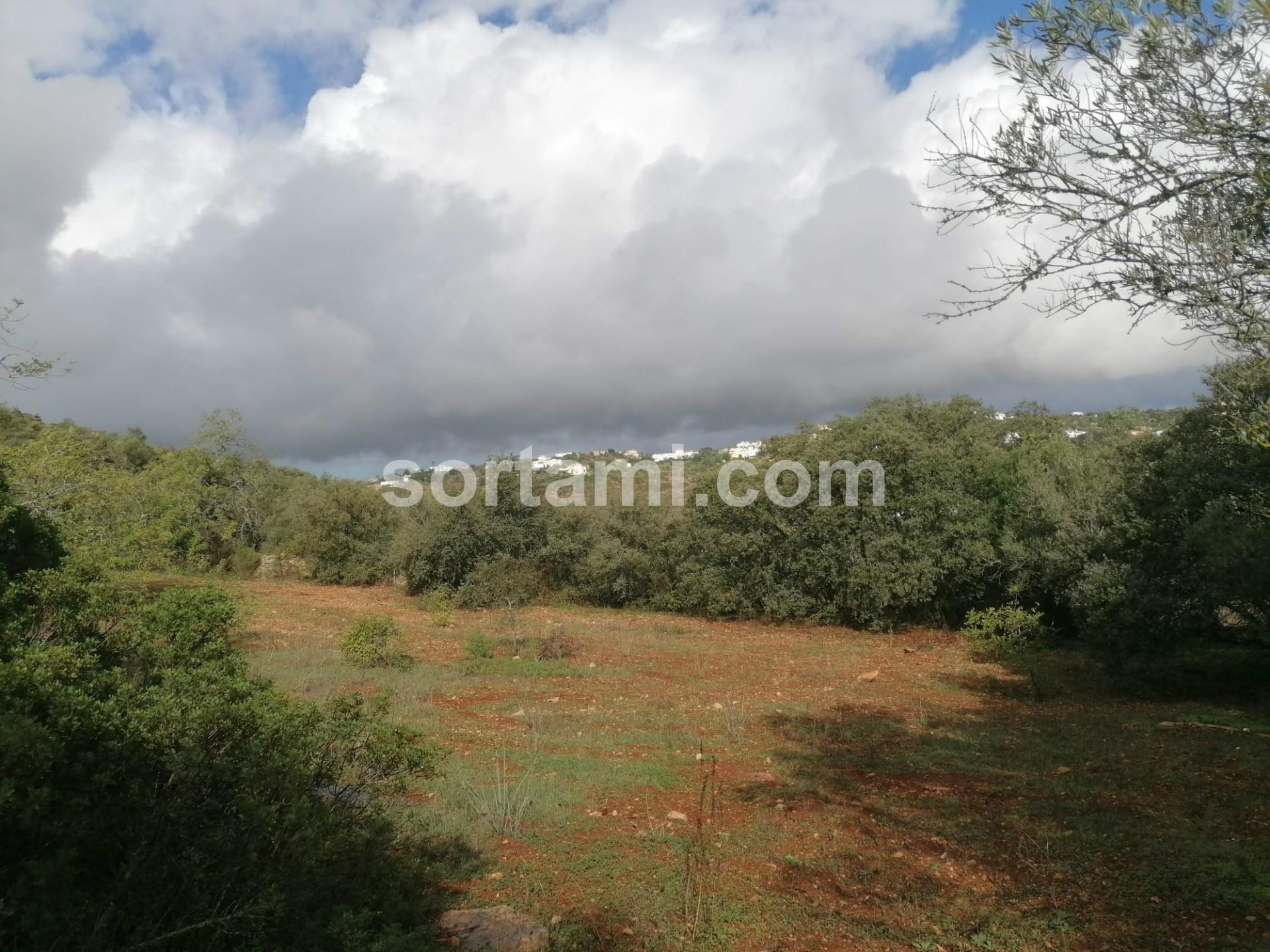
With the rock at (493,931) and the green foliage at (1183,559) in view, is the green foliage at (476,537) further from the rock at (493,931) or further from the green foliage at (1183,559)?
the rock at (493,931)

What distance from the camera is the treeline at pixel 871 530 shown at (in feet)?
39.6

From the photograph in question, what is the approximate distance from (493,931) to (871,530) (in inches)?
691

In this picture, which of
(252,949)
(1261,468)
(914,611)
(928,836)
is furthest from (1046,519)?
(252,949)

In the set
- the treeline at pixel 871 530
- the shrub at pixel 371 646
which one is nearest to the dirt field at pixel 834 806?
the shrub at pixel 371 646

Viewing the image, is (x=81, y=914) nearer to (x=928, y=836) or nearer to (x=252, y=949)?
(x=252, y=949)

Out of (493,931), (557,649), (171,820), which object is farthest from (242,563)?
(171,820)

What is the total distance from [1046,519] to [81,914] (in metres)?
18.0

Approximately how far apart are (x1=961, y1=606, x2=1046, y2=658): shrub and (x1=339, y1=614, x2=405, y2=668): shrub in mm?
12059

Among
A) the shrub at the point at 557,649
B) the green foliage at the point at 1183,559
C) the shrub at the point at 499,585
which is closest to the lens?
the green foliage at the point at 1183,559

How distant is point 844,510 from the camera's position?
20.8m

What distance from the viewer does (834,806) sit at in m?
7.28

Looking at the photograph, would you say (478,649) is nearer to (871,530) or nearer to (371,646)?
(371,646)

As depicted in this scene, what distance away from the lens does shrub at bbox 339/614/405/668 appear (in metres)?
13.8

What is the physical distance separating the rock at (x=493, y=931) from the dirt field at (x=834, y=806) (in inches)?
7.8
